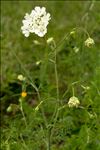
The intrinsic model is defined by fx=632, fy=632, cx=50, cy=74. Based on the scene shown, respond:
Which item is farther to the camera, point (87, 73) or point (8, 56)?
point (8, 56)

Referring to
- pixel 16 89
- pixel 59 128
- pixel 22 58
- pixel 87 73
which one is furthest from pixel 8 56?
pixel 59 128

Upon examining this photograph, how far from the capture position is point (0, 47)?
4797 millimetres

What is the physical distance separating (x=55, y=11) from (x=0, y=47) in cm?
120

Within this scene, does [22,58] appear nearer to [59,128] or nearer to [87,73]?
[87,73]

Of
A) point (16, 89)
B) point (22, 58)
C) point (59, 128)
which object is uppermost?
point (22, 58)

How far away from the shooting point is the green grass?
3410 mm

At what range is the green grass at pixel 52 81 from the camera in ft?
11.2

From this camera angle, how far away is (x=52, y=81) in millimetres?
4777

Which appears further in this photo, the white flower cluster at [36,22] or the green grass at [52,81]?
the green grass at [52,81]

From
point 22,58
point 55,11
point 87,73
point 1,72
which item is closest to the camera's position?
point 87,73

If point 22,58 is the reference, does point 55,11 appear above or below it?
above

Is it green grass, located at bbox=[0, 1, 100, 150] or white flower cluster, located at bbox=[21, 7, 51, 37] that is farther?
green grass, located at bbox=[0, 1, 100, 150]

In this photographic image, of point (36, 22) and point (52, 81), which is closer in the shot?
point (36, 22)

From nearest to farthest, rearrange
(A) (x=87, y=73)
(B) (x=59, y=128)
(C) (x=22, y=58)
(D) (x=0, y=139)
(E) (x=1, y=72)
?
(B) (x=59, y=128) < (D) (x=0, y=139) < (A) (x=87, y=73) < (E) (x=1, y=72) < (C) (x=22, y=58)
